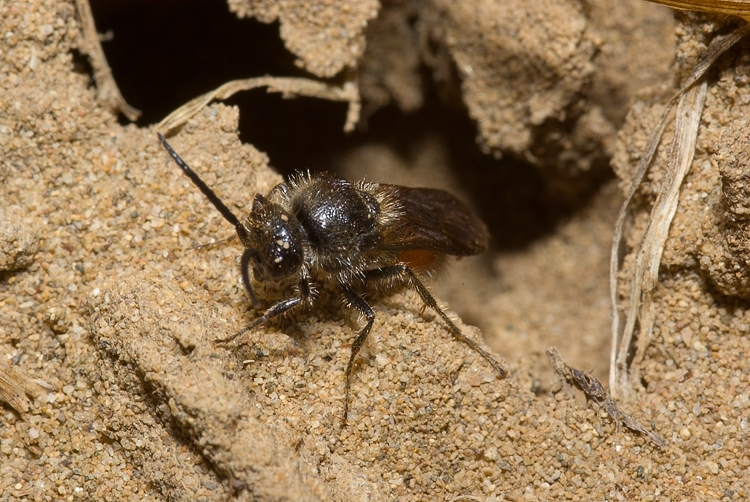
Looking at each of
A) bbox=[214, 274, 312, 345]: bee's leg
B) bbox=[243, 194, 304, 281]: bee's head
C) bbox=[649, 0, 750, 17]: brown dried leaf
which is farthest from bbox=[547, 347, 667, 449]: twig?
bbox=[649, 0, 750, 17]: brown dried leaf

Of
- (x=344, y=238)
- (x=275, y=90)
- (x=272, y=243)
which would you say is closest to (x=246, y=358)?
(x=272, y=243)

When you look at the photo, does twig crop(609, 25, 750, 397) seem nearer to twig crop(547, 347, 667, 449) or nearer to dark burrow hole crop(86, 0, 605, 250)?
twig crop(547, 347, 667, 449)

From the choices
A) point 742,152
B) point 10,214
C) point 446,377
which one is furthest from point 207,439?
point 742,152

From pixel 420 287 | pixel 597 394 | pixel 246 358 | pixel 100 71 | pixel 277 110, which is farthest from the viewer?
pixel 277 110

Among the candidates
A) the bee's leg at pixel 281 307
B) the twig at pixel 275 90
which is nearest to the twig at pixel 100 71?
the twig at pixel 275 90

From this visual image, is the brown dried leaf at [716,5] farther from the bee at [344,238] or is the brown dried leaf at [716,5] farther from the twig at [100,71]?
the twig at [100,71]

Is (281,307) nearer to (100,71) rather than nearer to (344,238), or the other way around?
(344,238)

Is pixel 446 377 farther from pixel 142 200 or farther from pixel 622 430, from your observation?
pixel 142 200
